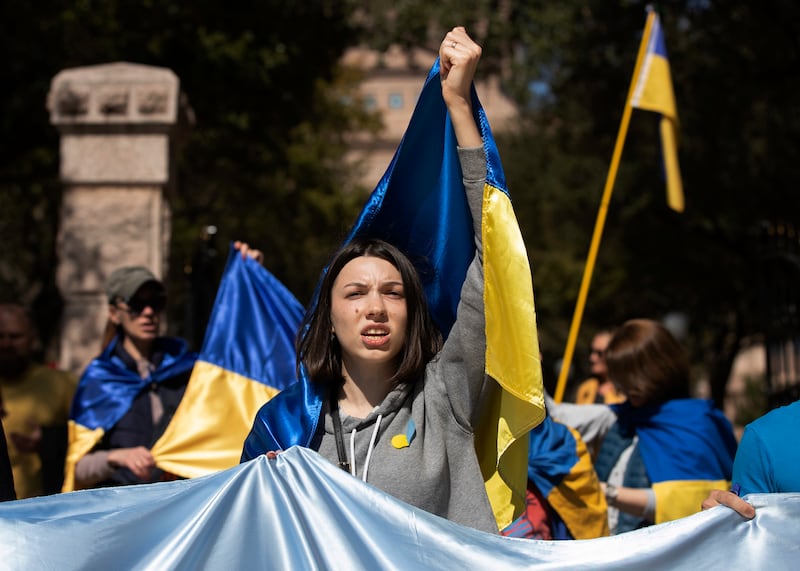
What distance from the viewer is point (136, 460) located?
4.47 m

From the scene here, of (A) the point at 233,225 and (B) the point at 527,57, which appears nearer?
(B) the point at 527,57

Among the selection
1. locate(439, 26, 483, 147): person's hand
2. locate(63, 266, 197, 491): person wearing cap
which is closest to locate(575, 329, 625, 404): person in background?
locate(63, 266, 197, 491): person wearing cap

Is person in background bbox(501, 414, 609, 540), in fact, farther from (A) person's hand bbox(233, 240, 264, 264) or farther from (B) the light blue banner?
(B) the light blue banner

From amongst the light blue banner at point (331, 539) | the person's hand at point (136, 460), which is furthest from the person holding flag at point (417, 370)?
the person's hand at point (136, 460)

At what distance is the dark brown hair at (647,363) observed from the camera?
15.9 ft

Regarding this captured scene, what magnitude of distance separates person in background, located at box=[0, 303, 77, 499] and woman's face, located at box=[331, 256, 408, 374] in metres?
2.32

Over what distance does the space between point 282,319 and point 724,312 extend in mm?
20321

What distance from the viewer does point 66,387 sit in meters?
5.28

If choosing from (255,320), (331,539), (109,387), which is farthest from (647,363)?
(331,539)

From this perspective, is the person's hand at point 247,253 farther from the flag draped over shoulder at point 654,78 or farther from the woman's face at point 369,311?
the flag draped over shoulder at point 654,78

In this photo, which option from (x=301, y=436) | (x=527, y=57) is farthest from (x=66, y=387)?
(x=527, y=57)

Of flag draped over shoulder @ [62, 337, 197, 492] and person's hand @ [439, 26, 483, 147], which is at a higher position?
person's hand @ [439, 26, 483, 147]

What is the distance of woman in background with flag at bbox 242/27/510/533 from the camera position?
2895 mm

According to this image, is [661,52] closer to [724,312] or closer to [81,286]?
[81,286]
